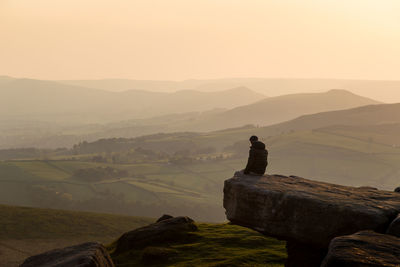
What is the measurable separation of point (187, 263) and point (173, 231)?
24.0 ft

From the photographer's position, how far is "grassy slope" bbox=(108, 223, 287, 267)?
110 ft

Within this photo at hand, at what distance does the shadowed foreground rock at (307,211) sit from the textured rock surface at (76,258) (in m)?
9.14

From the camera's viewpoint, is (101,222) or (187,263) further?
(101,222)

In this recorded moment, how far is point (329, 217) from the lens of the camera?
22.8 meters

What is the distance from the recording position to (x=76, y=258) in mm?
25781

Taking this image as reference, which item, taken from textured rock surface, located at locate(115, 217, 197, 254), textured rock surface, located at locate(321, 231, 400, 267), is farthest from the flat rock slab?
textured rock surface, located at locate(115, 217, 197, 254)

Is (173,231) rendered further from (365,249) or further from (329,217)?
(365,249)

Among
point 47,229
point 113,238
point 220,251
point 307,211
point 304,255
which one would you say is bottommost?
point 113,238

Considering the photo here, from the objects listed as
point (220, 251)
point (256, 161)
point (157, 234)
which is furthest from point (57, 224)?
point (256, 161)

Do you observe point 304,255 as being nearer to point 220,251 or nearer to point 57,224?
point 220,251

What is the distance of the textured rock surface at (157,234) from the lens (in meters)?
40.4

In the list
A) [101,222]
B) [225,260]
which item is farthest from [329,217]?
[101,222]

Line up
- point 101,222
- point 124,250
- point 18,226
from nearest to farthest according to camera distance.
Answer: point 124,250 → point 18,226 → point 101,222

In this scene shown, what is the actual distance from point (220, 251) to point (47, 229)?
71.2m
